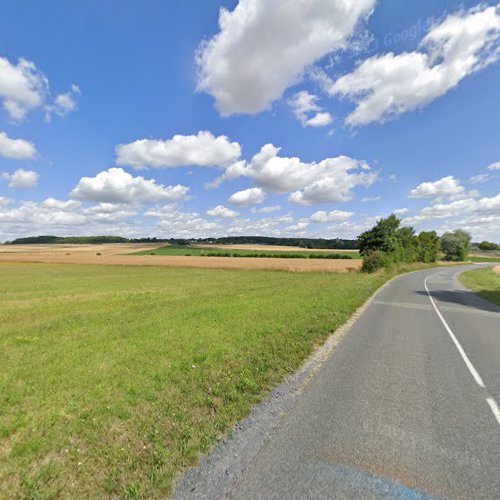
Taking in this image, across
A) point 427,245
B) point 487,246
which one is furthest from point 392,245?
point 487,246

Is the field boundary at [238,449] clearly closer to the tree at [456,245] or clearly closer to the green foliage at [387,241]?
the green foliage at [387,241]

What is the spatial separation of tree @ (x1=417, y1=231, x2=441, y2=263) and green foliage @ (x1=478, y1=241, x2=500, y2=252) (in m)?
123

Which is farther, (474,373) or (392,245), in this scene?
(392,245)

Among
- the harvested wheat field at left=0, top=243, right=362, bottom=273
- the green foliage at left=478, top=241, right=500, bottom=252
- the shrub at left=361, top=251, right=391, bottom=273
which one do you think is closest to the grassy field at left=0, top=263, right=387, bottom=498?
the shrub at left=361, top=251, right=391, bottom=273

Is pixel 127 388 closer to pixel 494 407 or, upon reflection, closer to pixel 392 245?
pixel 494 407

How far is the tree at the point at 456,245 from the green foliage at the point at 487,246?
88.9 metres

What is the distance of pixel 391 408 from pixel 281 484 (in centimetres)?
279

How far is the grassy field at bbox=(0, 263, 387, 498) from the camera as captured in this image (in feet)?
11.4

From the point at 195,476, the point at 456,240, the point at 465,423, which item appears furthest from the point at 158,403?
the point at 456,240

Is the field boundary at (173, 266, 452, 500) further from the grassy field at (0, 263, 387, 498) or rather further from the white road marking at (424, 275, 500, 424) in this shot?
the white road marking at (424, 275, 500, 424)

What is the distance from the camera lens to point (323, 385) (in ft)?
19.6

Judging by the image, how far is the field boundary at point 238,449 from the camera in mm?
3322

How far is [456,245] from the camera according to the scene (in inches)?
3807

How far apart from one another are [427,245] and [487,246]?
134506 mm
